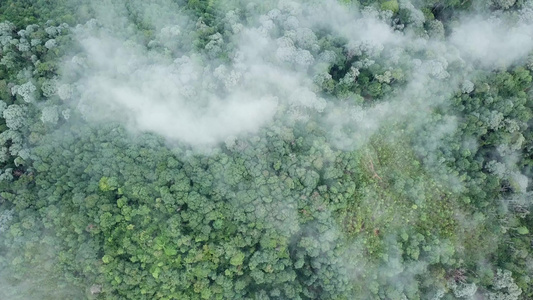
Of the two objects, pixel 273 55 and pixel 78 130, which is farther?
pixel 273 55

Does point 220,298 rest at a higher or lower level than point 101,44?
lower

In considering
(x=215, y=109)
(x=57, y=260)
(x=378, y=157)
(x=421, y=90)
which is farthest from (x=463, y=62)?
(x=57, y=260)

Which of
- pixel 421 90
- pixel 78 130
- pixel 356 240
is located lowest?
pixel 78 130

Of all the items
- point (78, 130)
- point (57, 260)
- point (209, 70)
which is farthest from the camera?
point (209, 70)

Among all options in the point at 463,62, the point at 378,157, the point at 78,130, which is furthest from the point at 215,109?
the point at 463,62

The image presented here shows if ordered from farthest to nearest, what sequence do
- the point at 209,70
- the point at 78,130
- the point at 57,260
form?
1. the point at 209,70
2. the point at 78,130
3. the point at 57,260

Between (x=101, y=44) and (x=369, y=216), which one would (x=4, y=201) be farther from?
(x=369, y=216)
